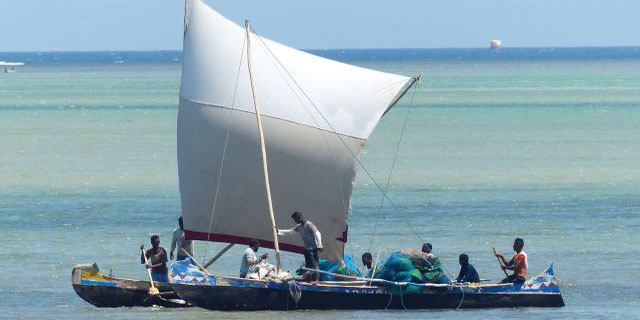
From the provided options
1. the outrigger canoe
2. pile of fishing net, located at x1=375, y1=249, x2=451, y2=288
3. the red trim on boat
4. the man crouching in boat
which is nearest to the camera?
the outrigger canoe

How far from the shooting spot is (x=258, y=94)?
2905 cm

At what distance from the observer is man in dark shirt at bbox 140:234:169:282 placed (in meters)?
26.9

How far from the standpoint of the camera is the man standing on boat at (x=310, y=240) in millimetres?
26469

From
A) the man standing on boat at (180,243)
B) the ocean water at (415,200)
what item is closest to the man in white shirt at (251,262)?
the ocean water at (415,200)

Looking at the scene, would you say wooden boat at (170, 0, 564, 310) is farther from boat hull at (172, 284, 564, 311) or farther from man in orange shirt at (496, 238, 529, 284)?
man in orange shirt at (496, 238, 529, 284)

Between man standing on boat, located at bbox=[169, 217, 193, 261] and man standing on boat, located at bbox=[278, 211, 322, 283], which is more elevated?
man standing on boat, located at bbox=[278, 211, 322, 283]

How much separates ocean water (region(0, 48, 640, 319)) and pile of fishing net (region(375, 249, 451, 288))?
0.63 metres

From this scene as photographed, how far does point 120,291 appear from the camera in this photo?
2700 cm

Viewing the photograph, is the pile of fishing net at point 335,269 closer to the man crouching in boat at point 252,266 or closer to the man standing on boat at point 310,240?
the man standing on boat at point 310,240

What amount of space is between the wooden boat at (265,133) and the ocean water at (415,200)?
2693 millimetres

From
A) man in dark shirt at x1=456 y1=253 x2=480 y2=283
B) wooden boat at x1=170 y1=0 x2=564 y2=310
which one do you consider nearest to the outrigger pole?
wooden boat at x1=170 y1=0 x2=564 y2=310

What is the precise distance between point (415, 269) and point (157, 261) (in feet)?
15.5

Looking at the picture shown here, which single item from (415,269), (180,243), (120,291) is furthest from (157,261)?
(415,269)

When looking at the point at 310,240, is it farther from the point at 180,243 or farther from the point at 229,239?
the point at 180,243
